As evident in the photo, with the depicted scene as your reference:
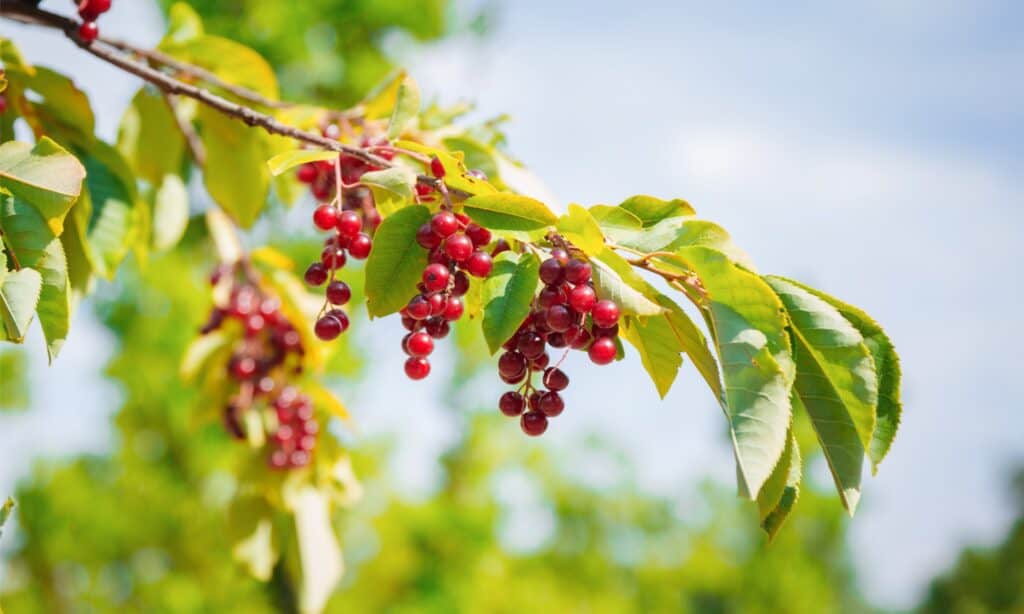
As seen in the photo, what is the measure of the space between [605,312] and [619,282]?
3 centimetres

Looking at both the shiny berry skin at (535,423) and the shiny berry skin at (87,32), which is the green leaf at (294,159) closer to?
the shiny berry skin at (535,423)

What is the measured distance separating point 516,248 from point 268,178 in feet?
2.50

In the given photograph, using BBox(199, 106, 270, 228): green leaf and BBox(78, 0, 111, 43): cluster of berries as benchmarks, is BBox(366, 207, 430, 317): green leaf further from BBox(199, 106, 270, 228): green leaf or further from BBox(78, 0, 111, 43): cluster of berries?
BBox(199, 106, 270, 228): green leaf

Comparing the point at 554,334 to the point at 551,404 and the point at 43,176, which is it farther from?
the point at 43,176

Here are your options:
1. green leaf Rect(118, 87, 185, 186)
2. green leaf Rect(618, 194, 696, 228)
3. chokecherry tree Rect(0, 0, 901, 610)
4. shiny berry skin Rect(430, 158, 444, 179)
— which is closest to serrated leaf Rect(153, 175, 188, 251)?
green leaf Rect(118, 87, 185, 186)

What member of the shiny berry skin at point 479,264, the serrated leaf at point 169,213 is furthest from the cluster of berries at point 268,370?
the shiny berry skin at point 479,264

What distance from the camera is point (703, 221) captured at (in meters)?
0.72

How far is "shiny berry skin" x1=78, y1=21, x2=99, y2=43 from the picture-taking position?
3.39 ft

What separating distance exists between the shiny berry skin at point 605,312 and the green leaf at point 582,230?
4 cm

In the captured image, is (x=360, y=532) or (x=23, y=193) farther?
(x=360, y=532)

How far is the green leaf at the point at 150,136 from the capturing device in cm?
138

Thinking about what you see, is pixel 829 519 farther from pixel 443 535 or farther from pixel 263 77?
pixel 263 77

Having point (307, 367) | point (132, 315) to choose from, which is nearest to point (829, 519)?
point (132, 315)

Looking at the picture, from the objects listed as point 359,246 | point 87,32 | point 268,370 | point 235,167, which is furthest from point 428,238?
point 268,370
